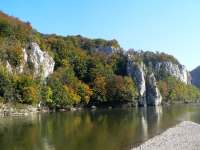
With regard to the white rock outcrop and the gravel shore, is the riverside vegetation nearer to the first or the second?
the white rock outcrop

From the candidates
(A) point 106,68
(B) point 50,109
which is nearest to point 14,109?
(B) point 50,109

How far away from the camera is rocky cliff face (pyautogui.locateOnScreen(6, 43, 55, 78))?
15075 cm

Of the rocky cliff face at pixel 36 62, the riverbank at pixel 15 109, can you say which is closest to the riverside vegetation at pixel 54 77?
the rocky cliff face at pixel 36 62

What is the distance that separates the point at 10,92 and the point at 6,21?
4806cm

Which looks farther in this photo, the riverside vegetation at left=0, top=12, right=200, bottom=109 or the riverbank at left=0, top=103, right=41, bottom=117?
the riverside vegetation at left=0, top=12, right=200, bottom=109

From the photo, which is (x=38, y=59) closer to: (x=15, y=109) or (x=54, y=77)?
(x=54, y=77)

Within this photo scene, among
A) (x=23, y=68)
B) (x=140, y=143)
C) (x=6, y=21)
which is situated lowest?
(x=140, y=143)

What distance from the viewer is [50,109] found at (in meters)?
142

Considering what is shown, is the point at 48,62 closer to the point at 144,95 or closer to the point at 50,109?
the point at 50,109

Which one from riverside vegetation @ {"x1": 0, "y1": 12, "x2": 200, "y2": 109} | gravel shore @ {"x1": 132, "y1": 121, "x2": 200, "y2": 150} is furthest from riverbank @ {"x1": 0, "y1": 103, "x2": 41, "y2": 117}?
gravel shore @ {"x1": 132, "y1": 121, "x2": 200, "y2": 150}

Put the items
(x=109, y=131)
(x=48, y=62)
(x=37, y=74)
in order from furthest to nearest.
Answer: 1. (x=48, y=62)
2. (x=37, y=74)
3. (x=109, y=131)

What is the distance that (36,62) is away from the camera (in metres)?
157

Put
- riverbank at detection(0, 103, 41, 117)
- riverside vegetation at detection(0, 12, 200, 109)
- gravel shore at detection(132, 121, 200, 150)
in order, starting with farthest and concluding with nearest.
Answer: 1. riverside vegetation at detection(0, 12, 200, 109)
2. riverbank at detection(0, 103, 41, 117)
3. gravel shore at detection(132, 121, 200, 150)

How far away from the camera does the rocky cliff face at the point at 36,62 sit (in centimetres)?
15075
